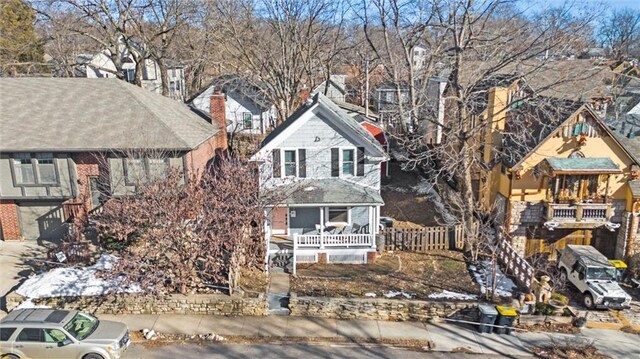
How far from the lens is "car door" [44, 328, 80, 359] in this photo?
42.5ft

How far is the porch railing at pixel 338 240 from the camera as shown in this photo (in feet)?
68.6

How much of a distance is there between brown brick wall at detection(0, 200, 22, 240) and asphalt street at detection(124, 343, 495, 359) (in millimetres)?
12162

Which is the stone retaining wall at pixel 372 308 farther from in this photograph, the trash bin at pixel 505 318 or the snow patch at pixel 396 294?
the snow patch at pixel 396 294

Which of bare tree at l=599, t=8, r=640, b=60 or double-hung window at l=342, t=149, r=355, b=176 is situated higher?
bare tree at l=599, t=8, r=640, b=60

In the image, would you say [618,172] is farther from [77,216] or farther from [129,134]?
[77,216]

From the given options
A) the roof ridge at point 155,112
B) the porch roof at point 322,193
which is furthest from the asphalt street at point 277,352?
the roof ridge at point 155,112

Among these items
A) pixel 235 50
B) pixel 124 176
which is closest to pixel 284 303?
pixel 124 176

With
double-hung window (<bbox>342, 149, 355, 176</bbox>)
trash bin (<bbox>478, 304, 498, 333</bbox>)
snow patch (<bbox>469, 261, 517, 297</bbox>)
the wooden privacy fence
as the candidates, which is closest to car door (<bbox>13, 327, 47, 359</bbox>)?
double-hung window (<bbox>342, 149, 355, 176</bbox>)

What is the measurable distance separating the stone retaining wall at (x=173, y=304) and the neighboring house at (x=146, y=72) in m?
33.8

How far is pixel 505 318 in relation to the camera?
15.8 metres

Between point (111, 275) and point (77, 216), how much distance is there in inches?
267

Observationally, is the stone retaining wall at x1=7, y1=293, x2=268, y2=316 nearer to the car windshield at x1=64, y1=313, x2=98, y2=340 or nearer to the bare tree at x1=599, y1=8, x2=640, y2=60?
the car windshield at x1=64, y1=313, x2=98, y2=340

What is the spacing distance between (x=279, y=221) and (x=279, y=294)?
5.29m

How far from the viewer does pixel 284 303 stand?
55.8 ft
